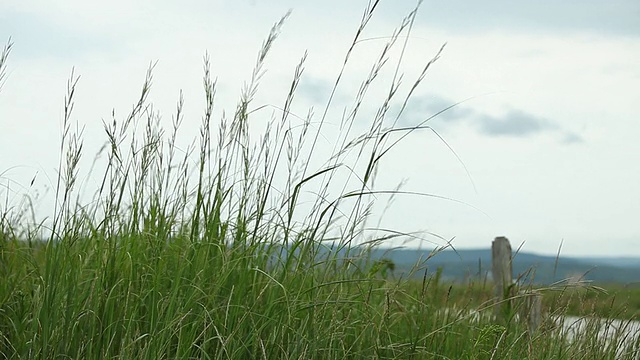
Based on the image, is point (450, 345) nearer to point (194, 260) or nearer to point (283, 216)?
point (283, 216)

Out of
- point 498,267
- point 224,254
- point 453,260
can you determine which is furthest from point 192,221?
point 498,267

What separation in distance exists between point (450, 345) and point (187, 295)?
133 cm

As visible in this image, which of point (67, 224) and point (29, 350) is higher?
point (67, 224)

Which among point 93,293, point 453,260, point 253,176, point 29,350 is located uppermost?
point 253,176

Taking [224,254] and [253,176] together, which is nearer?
[224,254]

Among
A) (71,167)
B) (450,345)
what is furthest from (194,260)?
(450,345)

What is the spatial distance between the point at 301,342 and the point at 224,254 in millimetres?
512

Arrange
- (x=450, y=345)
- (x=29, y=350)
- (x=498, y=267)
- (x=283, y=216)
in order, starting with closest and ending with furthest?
(x=29, y=350)
(x=283, y=216)
(x=450, y=345)
(x=498, y=267)

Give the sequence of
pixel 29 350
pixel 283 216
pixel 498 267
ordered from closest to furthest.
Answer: pixel 29 350
pixel 283 216
pixel 498 267

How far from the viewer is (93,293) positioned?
10.1 ft

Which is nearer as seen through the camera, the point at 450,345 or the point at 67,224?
the point at 67,224

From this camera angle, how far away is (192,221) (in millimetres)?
3469

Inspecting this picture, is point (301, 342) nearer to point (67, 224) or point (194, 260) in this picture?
point (194, 260)

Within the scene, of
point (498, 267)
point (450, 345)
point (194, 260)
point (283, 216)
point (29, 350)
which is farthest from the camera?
point (498, 267)
